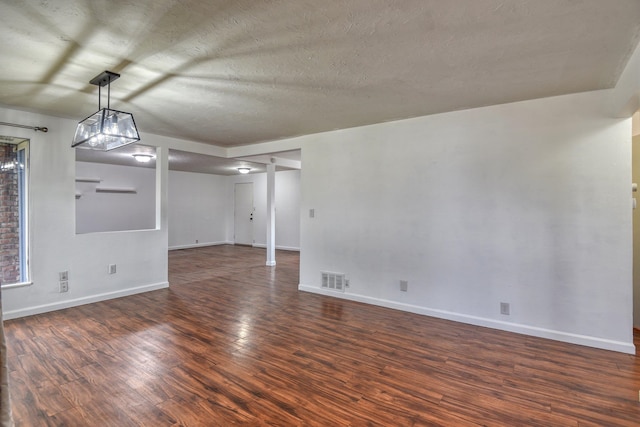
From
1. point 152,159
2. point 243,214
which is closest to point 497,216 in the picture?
point 152,159

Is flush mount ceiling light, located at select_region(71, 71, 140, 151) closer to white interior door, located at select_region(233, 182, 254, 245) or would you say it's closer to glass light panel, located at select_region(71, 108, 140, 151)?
glass light panel, located at select_region(71, 108, 140, 151)

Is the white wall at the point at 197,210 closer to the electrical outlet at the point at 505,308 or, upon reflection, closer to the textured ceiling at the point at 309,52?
the textured ceiling at the point at 309,52

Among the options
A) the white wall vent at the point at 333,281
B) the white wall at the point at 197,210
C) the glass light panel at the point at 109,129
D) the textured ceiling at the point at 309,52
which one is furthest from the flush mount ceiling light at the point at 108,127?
the white wall at the point at 197,210

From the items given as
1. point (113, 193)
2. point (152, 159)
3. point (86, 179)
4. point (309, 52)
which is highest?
point (309, 52)

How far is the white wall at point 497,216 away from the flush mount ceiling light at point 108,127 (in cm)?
265

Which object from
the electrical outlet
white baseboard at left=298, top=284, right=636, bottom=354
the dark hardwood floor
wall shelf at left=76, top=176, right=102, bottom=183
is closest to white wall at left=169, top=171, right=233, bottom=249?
wall shelf at left=76, top=176, right=102, bottom=183

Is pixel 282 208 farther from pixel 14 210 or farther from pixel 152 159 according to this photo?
pixel 14 210

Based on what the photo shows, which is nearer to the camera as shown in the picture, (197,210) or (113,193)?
(113,193)

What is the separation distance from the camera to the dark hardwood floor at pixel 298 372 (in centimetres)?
208

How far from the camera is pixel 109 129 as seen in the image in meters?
2.96

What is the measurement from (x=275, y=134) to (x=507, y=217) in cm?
336

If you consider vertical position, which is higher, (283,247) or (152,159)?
(152,159)

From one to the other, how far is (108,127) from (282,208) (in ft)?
22.2

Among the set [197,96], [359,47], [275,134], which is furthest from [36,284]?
[359,47]
